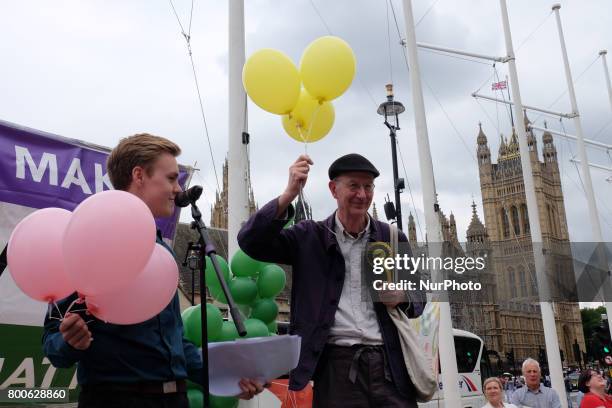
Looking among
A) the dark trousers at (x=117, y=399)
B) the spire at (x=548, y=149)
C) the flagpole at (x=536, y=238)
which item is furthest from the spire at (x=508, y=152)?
the dark trousers at (x=117, y=399)

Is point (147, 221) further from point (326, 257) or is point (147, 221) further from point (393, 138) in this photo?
point (393, 138)

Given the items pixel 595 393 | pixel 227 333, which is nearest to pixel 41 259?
pixel 227 333

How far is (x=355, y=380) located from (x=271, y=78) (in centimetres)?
256

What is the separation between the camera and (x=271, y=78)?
14.9ft

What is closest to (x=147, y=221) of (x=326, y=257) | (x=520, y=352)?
(x=326, y=257)

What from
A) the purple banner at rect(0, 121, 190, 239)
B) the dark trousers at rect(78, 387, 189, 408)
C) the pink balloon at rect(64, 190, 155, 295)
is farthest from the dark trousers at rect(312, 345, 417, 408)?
the purple banner at rect(0, 121, 190, 239)

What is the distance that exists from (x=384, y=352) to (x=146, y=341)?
116 centimetres

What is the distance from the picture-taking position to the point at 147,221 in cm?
236

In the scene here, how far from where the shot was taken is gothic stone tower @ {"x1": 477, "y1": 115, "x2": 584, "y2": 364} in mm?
96750

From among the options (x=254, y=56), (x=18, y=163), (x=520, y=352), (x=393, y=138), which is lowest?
(x=520, y=352)

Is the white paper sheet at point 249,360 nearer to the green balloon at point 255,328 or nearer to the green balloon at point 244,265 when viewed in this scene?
the green balloon at point 255,328

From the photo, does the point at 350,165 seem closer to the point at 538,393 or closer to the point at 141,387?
the point at 141,387

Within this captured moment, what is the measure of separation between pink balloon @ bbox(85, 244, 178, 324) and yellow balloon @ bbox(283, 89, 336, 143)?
8.43 ft

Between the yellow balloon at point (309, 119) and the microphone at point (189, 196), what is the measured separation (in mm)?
2221
